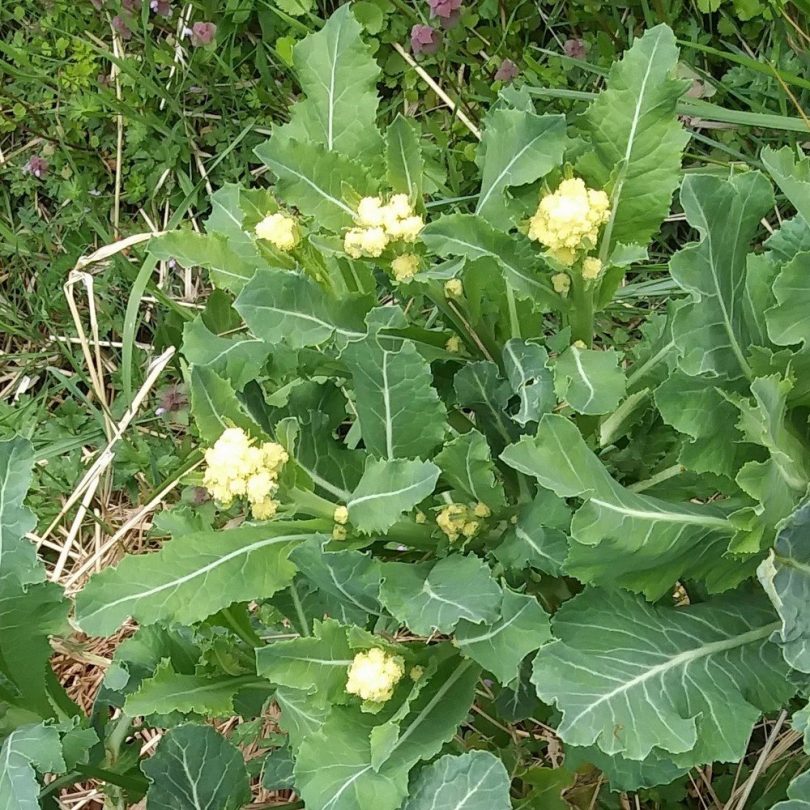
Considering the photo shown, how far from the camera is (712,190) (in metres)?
0.97

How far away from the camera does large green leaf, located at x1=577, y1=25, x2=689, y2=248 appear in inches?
40.8

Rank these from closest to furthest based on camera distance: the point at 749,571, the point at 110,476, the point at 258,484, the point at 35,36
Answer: the point at 258,484 → the point at 749,571 → the point at 110,476 → the point at 35,36

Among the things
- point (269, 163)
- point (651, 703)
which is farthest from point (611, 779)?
point (269, 163)

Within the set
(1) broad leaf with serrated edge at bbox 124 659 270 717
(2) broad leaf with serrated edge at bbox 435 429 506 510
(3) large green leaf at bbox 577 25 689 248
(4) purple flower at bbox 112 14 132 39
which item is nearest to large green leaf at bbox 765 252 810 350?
(3) large green leaf at bbox 577 25 689 248

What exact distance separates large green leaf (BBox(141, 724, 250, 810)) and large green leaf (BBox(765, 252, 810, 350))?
82cm

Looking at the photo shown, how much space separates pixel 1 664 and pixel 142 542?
2.03 feet

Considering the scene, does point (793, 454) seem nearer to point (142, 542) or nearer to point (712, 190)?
point (712, 190)

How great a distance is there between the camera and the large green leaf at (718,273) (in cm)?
97

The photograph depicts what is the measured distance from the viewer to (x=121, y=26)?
78.7 inches

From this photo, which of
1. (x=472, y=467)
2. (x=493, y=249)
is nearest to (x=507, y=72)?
(x=493, y=249)

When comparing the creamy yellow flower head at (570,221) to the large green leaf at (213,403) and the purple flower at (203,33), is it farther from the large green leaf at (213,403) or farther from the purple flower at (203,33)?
the purple flower at (203,33)

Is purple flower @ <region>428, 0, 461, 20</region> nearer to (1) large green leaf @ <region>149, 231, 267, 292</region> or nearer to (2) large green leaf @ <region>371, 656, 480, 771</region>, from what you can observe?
(1) large green leaf @ <region>149, 231, 267, 292</region>

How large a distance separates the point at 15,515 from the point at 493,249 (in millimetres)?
644

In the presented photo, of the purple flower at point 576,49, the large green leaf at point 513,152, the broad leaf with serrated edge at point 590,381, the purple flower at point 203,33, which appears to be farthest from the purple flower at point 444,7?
the broad leaf with serrated edge at point 590,381
